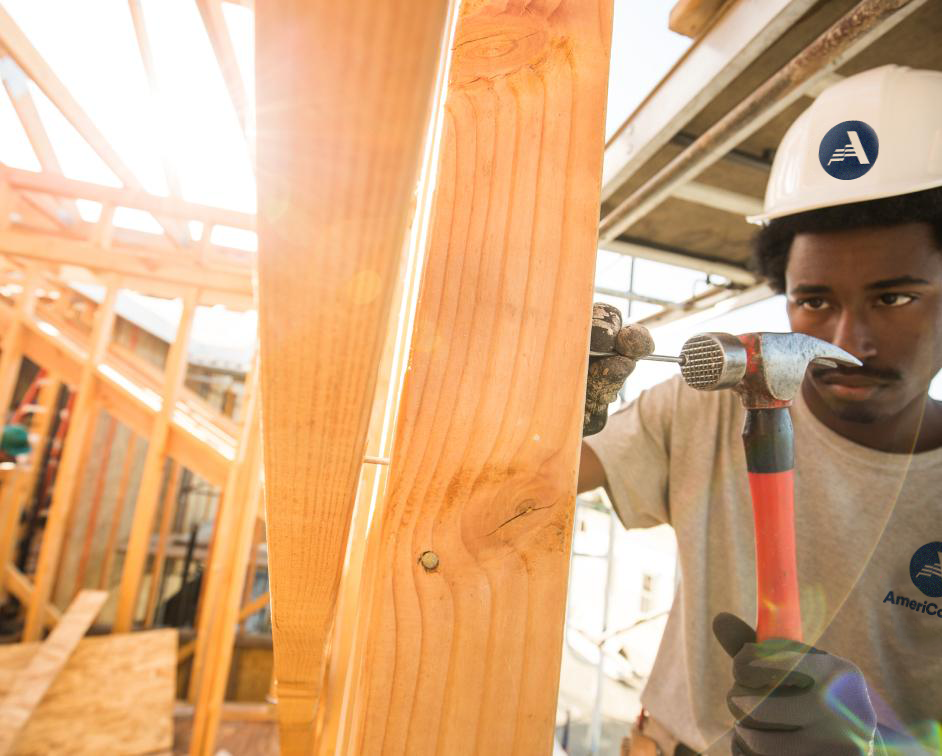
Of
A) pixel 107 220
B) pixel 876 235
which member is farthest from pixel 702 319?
pixel 107 220

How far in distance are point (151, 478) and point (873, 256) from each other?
419cm

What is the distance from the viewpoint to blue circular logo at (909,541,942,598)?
1.33 meters

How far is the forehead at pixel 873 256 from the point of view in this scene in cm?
132

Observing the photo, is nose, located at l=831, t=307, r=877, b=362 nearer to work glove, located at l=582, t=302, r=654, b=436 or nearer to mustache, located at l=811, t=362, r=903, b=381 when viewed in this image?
mustache, located at l=811, t=362, r=903, b=381

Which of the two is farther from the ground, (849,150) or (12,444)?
(849,150)

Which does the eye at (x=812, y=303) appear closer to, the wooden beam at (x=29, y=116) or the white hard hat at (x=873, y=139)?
the white hard hat at (x=873, y=139)

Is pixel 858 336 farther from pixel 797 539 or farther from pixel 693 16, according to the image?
pixel 693 16

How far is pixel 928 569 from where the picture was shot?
52.8 inches

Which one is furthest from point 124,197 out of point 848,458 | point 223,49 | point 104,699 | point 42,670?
point 848,458

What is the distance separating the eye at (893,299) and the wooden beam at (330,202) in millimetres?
1533

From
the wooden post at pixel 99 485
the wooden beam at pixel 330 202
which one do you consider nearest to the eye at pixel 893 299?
the wooden beam at pixel 330 202

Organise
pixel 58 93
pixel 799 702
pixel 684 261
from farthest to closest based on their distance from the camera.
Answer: pixel 58 93 < pixel 684 261 < pixel 799 702

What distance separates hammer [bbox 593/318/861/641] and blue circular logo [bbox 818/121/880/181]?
2.60 feet

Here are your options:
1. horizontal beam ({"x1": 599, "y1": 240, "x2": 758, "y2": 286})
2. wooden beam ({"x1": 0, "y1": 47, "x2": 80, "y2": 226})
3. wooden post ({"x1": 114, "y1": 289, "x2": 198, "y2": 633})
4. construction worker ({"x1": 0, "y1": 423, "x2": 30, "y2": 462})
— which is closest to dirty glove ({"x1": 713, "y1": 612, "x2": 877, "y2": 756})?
horizontal beam ({"x1": 599, "y1": 240, "x2": 758, "y2": 286})
